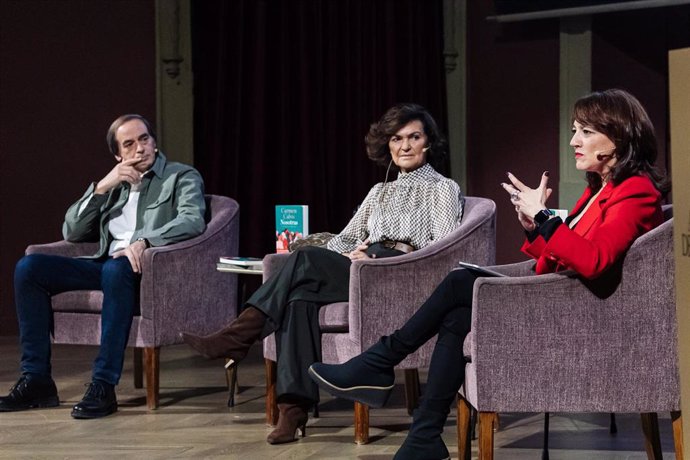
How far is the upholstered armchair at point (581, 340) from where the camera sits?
273 centimetres

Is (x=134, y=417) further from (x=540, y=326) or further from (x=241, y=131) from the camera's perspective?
(x=241, y=131)

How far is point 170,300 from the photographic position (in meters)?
4.25

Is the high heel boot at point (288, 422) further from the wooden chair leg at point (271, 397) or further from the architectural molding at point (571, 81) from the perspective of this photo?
the architectural molding at point (571, 81)

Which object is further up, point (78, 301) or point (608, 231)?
point (608, 231)

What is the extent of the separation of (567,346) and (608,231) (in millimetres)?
301

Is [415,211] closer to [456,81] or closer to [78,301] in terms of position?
[78,301]

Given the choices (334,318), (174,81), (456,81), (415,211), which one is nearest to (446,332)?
(334,318)

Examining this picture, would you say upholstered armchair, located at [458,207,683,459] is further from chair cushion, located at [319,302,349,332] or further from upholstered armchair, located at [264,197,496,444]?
→ chair cushion, located at [319,302,349,332]

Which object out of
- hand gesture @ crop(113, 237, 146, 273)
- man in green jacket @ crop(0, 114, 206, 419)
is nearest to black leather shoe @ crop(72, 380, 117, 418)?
man in green jacket @ crop(0, 114, 206, 419)

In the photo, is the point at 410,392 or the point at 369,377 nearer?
the point at 369,377

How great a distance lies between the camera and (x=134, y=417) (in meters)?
4.06

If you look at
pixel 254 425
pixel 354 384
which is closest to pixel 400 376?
pixel 254 425

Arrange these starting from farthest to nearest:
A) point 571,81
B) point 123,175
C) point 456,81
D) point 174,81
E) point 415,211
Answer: point 174,81
point 456,81
point 571,81
point 123,175
point 415,211

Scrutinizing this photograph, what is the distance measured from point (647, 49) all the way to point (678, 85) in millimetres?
4291
